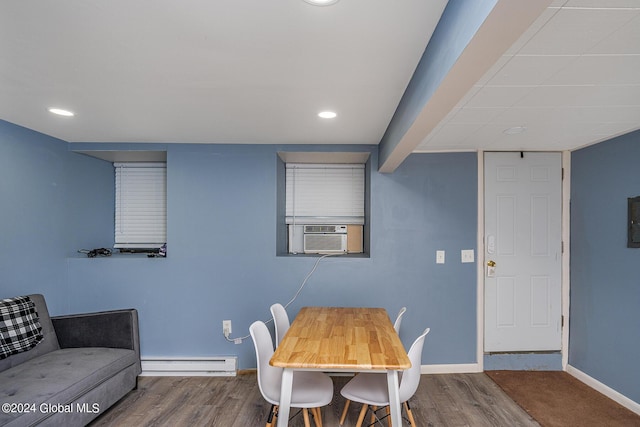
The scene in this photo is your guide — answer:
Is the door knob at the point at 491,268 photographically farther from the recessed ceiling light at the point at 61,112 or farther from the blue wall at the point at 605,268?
the recessed ceiling light at the point at 61,112

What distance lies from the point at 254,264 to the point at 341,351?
1701mm

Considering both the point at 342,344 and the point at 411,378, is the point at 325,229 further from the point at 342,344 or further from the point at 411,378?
the point at 411,378

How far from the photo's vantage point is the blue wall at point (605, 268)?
102 inches

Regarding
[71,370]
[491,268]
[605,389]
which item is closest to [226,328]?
[71,370]

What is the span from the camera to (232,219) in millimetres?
3371

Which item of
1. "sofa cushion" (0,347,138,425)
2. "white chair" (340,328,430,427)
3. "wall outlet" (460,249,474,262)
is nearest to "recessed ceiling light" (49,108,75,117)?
"sofa cushion" (0,347,138,425)

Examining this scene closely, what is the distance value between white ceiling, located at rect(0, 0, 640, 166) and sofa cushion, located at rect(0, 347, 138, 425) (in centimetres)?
184

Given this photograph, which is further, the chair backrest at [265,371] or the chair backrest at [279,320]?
the chair backrest at [279,320]

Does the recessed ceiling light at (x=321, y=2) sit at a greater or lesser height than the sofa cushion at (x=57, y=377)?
greater

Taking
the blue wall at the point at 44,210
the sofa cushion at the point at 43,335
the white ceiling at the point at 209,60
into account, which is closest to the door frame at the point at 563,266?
the white ceiling at the point at 209,60

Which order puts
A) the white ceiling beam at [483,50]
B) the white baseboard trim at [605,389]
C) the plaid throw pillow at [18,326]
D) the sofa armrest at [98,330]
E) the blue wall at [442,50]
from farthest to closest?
1. the sofa armrest at [98,330]
2. the white baseboard trim at [605,389]
3. the plaid throw pillow at [18,326]
4. the blue wall at [442,50]
5. the white ceiling beam at [483,50]

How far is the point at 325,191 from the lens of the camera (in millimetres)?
3855

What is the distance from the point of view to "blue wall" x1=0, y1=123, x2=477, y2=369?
10.7 ft

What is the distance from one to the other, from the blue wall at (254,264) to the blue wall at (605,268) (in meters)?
0.95
